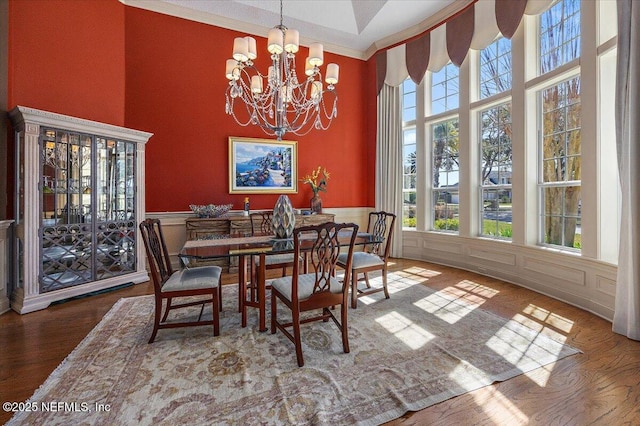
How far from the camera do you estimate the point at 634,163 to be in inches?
94.3

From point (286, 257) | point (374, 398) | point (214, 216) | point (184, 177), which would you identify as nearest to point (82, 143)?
point (184, 177)

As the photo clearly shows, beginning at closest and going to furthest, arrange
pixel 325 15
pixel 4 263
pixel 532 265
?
pixel 4 263 < pixel 532 265 < pixel 325 15

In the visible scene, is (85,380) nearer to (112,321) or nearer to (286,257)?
(112,321)

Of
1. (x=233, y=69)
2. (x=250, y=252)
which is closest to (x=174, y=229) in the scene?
(x=233, y=69)

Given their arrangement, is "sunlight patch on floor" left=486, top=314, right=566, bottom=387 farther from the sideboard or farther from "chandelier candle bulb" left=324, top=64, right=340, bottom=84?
the sideboard

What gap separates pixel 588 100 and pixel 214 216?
490 centimetres

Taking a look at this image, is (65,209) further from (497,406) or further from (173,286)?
(497,406)

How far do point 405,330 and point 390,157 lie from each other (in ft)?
12.6

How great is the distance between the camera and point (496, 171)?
14.1 ft

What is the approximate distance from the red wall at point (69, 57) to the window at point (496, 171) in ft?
18.0

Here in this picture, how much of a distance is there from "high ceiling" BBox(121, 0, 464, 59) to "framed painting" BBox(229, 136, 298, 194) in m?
1.95

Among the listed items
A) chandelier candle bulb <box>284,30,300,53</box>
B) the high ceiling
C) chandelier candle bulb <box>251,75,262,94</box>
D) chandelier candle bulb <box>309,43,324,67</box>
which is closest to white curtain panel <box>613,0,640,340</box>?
the high ceiling

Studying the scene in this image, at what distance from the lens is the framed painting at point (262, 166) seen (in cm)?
502

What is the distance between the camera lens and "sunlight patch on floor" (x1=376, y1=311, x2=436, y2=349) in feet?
7.79
